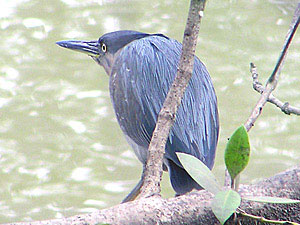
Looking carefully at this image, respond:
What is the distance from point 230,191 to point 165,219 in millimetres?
123

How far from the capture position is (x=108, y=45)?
8.87 feet

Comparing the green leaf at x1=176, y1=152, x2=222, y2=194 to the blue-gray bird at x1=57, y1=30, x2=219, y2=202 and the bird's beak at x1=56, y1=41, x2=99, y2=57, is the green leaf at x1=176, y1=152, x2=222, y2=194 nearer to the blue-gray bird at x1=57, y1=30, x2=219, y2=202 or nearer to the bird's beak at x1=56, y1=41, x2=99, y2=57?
the blue-gray bird at x1=57, y1=30, x2=219, y2=202

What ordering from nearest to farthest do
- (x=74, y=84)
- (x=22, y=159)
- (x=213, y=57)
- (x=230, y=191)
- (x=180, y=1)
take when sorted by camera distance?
(x=230, y=191) → (x=22, y=159) → (x=74, y=84) → (x=213, y=57) → (x=180, y=1)

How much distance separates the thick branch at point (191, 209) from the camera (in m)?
0.90

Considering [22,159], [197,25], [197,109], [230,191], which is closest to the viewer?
[230,191]

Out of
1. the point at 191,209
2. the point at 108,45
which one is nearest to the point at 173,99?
the point at 191,209

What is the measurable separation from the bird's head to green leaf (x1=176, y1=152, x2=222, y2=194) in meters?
1.76

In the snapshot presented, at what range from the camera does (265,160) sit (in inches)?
188

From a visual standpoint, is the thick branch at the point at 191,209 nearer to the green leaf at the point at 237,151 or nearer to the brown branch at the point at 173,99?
the green leaf at the point at 237,151

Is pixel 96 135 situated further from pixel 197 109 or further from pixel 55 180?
pixel 197 109

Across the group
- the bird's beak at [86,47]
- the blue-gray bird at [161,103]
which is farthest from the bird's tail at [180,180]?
the bird's beak at [86,47]

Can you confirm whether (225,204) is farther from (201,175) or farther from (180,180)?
(180,180)

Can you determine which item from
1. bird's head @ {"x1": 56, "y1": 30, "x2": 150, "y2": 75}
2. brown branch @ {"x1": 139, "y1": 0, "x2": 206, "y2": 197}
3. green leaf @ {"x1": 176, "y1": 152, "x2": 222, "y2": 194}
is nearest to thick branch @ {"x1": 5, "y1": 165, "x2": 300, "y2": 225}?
green leaf @ {"x1": 176, "y1": 152, "x2": 222, "y2": 194}

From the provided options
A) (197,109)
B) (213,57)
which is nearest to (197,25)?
(197,109)
